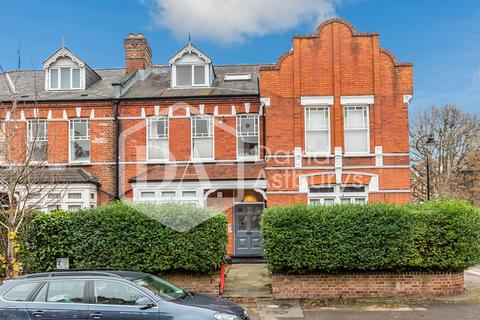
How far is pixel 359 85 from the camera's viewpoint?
1814cm

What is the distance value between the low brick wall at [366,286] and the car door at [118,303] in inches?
233

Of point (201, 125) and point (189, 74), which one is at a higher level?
point (189, 74)

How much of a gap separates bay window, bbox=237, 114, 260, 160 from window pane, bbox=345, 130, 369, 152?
3974mm

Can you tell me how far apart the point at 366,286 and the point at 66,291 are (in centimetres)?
832

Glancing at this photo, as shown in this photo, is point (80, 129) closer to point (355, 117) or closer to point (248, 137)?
point (248, 137)

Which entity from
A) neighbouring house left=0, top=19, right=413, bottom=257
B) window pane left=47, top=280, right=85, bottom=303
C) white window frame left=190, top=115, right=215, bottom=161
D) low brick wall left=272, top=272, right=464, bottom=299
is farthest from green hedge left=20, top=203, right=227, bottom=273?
white window frame left=190, top=115, right=215, bottom=161

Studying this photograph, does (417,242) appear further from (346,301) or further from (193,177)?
(193,177)

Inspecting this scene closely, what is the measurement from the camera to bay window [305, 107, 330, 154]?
18234 millimetres

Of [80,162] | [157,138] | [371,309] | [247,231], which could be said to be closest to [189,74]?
[157,138]

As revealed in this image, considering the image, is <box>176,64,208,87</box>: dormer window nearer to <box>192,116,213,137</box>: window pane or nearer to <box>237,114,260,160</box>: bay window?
<box>192,116,213,137</box>: window pane

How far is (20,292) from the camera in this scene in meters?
8.20

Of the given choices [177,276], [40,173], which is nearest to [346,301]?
[177,276]

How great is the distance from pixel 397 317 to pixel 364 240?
2.29 metres

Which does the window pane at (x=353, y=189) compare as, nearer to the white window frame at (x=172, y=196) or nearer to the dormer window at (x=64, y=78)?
the white window frame at (x=172, y=196)
